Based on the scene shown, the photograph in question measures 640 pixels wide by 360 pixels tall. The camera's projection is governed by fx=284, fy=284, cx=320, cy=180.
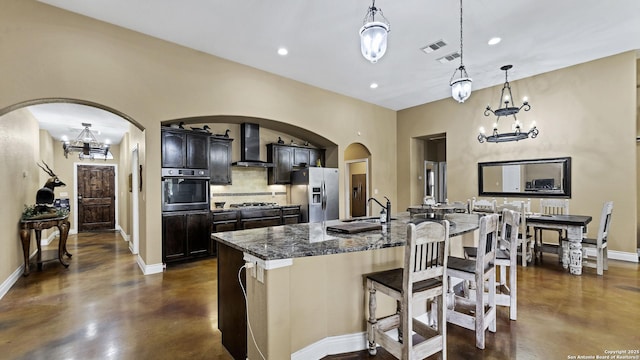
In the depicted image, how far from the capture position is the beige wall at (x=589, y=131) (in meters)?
4.86

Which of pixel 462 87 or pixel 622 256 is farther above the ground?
pixel 462 87

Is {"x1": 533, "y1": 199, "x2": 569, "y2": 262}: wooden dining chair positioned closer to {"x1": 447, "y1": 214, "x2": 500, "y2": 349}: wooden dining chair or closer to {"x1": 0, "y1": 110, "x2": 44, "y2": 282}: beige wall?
{"x1": 447, "y1": 214, "x2": 500, "y2": 349}: wooden dining chair

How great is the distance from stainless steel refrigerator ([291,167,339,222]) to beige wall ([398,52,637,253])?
11.2ft

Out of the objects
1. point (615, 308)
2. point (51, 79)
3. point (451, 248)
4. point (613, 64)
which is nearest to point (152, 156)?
point (51, 79)

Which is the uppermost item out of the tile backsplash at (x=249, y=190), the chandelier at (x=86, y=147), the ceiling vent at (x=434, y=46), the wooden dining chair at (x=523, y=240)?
the ceiling vent at (x=434, y=46)

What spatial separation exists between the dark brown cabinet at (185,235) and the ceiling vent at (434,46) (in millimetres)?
4713

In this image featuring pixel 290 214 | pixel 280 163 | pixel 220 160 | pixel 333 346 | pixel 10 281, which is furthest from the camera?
pixel 280 163

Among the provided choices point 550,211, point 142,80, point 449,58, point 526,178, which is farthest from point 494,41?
point 142,80

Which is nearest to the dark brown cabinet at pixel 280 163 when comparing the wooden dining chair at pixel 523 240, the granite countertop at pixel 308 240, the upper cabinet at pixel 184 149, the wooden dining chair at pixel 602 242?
the upper cabinet at pixel 184 149

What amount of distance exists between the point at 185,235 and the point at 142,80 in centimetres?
253

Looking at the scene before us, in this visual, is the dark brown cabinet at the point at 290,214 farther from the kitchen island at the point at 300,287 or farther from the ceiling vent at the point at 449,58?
the ceiling vent at the point at 449,58

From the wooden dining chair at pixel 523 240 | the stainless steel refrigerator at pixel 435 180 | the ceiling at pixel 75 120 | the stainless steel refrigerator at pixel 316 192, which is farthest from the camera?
the stainless steel refrigerator at pixel 435 180

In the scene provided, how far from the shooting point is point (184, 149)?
488 cm

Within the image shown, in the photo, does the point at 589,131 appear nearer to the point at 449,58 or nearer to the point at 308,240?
the point at 449,58
